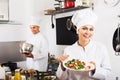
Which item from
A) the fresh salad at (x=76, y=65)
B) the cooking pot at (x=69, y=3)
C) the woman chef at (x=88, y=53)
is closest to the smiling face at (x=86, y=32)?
the woman chef at (x=88, y=53)

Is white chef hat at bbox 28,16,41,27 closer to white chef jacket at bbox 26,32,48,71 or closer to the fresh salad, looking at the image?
white chef jacket at bbox 26,32,48,71

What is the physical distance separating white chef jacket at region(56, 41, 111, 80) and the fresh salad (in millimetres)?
35

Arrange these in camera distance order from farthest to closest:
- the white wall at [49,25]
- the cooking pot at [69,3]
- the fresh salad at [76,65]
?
the cooking pot at [69,3], the white wall at [49,25], the fresh salad at [76,65]

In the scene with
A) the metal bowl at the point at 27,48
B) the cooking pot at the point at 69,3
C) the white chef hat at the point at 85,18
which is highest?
the cooking pot at the point at 69,3

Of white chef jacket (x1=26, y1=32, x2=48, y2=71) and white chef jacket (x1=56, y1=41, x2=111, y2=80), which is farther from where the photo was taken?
white chef jacket (x1=26, y1=32, x2=48, y2=71)

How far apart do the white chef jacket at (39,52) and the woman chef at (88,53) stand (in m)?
0.42

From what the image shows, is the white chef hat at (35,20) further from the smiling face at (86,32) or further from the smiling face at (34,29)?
the smiling face at (86,32)

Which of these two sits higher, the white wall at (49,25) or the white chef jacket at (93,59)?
the white wall at (49,25)

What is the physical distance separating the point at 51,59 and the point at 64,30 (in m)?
0.29

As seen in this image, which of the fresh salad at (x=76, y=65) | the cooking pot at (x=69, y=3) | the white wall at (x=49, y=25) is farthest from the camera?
the cooking pot at (x=69, y=3)

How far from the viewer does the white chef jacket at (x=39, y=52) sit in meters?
1.76

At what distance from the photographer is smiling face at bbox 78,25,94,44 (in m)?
1.32

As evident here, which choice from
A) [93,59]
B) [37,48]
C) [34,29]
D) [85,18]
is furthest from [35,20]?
[93,59]

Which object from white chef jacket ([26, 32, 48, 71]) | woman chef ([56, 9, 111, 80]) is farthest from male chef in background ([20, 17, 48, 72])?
woman chef ([56, 9, 111, 80])
